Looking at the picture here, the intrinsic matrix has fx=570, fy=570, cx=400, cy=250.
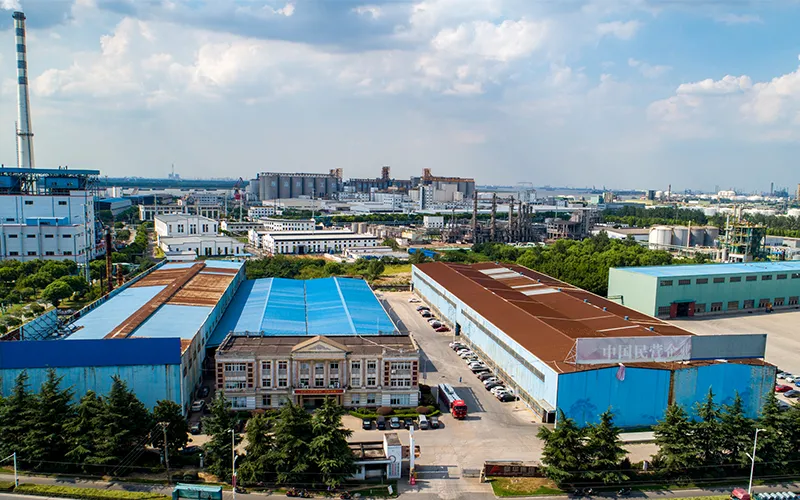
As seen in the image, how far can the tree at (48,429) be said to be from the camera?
479 inches

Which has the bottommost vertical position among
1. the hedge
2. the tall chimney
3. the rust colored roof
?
the hedge

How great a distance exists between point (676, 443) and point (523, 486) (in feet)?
11.8

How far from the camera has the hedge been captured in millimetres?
11250

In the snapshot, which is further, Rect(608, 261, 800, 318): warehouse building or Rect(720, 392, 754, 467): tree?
Rect(608, 261, 800, 318): warehouse building

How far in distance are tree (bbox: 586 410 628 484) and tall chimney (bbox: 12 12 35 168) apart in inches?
2064

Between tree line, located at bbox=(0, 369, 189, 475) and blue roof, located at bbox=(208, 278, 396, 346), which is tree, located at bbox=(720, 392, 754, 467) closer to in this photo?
blue roof, located at bbox=(208, 278, 396, 346)

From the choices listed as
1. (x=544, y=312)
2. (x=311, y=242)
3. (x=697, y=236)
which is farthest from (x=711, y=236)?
(x=544, y=312)

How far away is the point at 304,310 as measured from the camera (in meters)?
23.0

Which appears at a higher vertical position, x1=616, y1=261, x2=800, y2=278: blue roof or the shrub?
x1=616, y1=261, x2=800, y2=278: blue roof

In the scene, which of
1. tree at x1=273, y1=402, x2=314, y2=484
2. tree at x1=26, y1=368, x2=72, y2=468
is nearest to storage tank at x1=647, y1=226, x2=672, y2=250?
tree at x1=273, y1=402, x2=314, y2=484

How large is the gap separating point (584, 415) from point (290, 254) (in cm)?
4026

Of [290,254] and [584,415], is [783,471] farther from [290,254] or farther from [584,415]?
[290,254]

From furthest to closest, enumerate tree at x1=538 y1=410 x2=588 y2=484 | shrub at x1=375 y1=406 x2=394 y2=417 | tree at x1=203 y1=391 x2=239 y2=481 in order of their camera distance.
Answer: shrub at x1=375 y1=406 x2=394 y2=417, tree at x1=203 y1=391 x2=239 y2=481, tree at x1=538 y1=410 x2=588 y2=484

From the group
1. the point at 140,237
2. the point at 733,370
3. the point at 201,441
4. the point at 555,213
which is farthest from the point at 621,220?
the point at 201,441
